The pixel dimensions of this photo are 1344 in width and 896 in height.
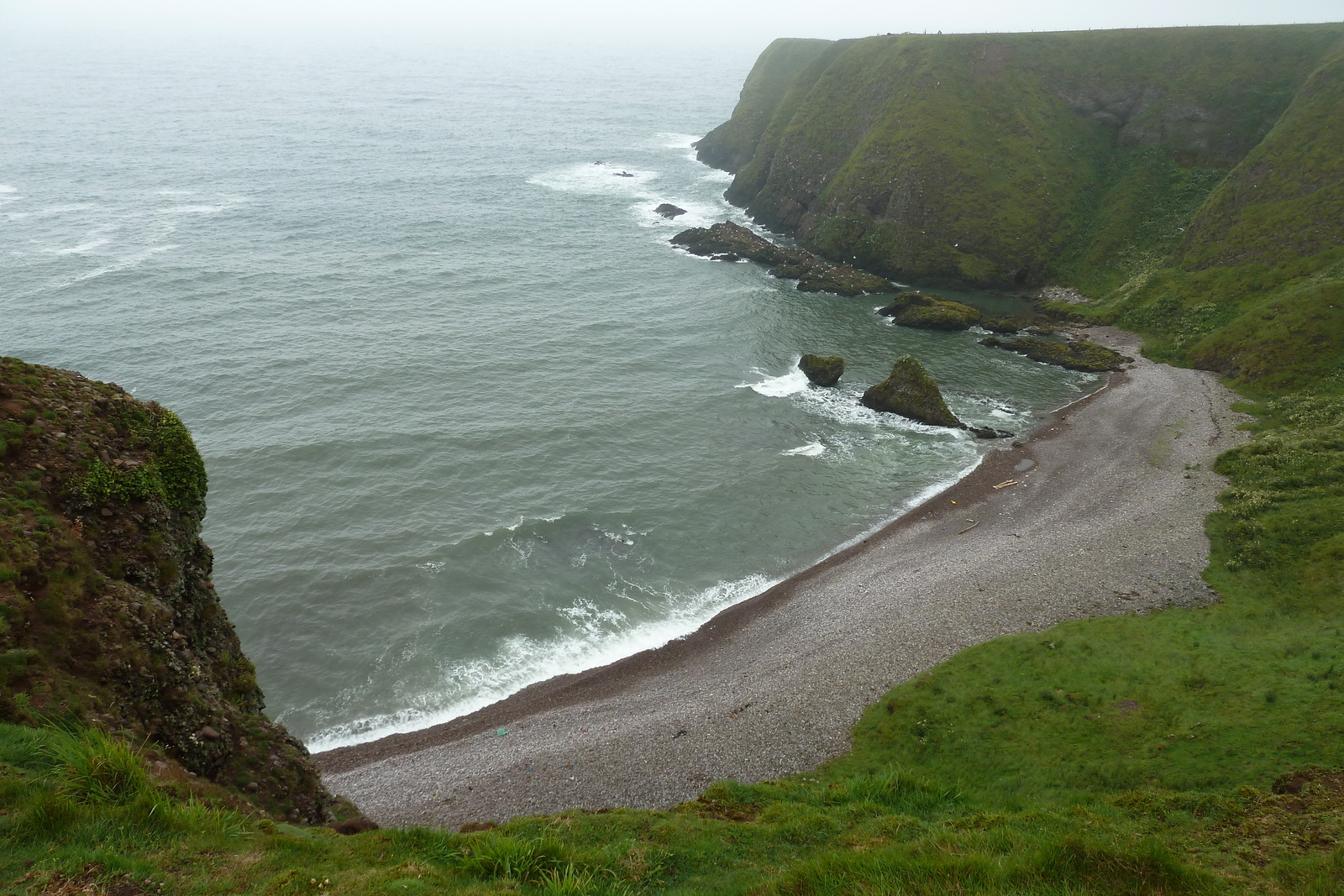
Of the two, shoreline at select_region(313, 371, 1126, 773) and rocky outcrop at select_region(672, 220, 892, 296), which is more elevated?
rocky outcrop at select_region(672, 220, 892, 296)

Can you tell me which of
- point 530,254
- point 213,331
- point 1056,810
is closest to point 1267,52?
point 530,254

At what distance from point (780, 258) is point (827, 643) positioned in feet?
225

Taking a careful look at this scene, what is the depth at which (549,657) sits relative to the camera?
3838 cm

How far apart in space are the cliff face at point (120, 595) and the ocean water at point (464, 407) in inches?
578

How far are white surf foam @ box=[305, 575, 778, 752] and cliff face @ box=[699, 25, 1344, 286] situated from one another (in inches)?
2440

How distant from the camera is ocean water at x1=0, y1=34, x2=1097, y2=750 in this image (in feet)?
132

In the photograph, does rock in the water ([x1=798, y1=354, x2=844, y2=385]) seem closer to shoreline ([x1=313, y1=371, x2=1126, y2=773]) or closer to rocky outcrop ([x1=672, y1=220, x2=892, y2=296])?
shoreline ([x1=313, y1=371, x2=1126, y2=773])

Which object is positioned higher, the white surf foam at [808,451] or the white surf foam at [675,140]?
the white surf foam at [675,140]

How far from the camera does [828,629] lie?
123ft

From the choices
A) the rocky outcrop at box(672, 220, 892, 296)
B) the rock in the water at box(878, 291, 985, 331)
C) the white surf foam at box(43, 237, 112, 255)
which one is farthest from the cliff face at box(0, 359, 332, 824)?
the white surf foam at box(43, 237, 112, 255)

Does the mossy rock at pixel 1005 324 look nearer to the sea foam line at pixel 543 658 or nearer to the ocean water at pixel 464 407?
the ocean water at pixel 464 407

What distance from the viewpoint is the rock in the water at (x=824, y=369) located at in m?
65.4

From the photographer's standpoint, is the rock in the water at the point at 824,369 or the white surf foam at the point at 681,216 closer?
the rock in the water at the point at 824,369

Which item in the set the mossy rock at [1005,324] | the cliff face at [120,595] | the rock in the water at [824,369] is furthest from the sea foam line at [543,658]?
the mossy rock at [1005,324]
